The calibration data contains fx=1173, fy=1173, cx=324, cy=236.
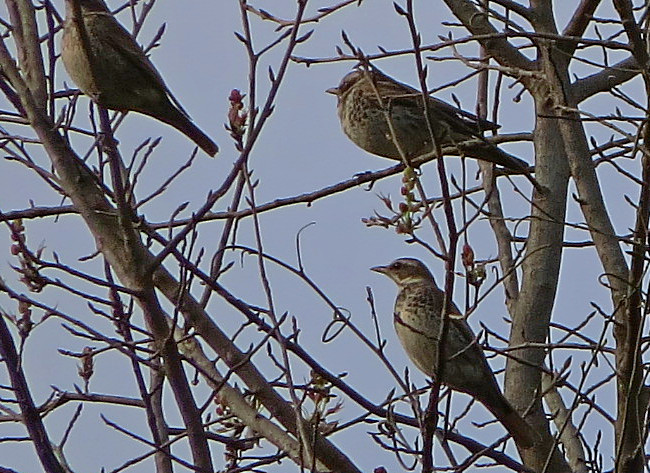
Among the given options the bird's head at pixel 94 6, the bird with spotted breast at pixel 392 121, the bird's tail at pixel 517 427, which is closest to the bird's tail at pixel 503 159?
the bird with spotted breast at pixel 392 121

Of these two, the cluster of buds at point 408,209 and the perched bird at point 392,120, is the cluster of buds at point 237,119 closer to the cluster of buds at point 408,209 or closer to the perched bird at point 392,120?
the cluster of buds at point 408,209

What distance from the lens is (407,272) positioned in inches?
275

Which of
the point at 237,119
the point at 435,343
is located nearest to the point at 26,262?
the point at 237,119

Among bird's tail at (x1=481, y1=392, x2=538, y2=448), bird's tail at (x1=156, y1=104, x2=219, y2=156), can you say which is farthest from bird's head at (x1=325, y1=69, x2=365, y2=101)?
bird's tail at (x1=481, y1=392, x2=538, y2=448)

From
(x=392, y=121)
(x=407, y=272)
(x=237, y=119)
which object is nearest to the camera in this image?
(x=237, y=119)

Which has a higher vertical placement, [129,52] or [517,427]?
[129,52]

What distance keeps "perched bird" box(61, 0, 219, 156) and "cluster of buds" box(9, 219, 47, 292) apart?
122 centimetres

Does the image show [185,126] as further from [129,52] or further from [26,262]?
[26,262]

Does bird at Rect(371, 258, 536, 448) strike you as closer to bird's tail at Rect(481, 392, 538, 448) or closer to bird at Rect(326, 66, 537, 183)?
bird's tail at Rect(481, 392, 538, 448)

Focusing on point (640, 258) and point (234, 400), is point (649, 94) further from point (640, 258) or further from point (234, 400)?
point (234, 400)

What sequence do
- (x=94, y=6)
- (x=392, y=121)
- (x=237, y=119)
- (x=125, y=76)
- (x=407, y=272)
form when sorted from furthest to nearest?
(x=407, y=272)
(x=94, y=6)
(x=392, y=121)
(x=125, y=76)
(x=237, y=119)

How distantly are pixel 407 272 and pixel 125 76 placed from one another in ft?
6.64

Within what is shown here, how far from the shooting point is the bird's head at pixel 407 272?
6876 millimetres

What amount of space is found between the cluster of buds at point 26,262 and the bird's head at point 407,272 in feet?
8.26
